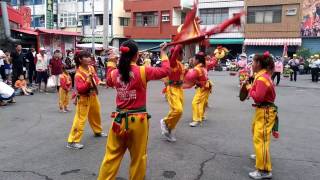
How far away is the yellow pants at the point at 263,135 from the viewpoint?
5.21 metres

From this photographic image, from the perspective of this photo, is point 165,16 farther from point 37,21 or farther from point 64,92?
point 64,92

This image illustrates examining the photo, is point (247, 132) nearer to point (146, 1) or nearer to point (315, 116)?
point (315, 116)

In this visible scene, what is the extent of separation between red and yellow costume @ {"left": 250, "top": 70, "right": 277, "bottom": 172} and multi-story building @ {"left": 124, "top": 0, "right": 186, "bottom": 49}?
33.3 m

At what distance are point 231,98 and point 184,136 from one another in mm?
6869

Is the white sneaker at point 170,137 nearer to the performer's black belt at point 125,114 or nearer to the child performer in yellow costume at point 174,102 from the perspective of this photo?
the child performer in yellow costume at point 174,102

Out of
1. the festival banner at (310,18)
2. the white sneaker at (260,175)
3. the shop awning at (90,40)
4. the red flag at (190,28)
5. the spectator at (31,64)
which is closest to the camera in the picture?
the red flag at (190,28)

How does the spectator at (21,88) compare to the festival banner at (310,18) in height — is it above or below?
below

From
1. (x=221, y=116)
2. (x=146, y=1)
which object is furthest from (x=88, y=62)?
(x=146, y=1)

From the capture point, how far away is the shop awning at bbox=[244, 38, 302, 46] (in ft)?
105

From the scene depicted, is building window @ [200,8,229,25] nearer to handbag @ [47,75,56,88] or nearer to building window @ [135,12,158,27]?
building window @ [135,12,158,27]

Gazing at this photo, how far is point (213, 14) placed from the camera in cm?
3662

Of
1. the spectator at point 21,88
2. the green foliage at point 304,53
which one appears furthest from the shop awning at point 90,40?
the spectator at point 21,88

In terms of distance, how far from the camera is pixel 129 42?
4.30 m

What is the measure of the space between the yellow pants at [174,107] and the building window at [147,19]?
33819 millimetres
